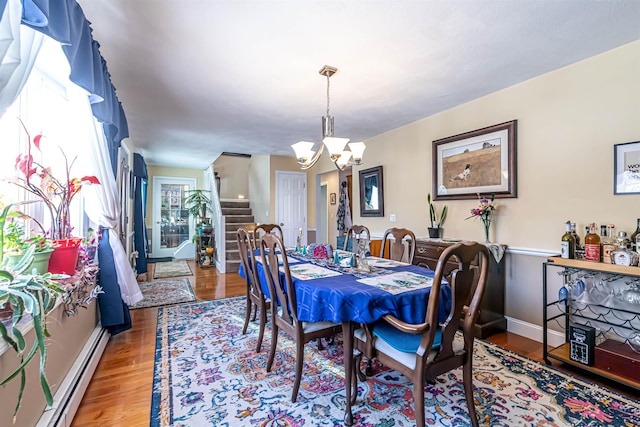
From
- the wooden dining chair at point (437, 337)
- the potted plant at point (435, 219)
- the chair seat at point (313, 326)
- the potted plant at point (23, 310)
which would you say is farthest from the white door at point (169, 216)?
the wooden dining chair at point (437, 337)

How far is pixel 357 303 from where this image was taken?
1.63 meters

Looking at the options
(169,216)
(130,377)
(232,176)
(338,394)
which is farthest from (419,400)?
(232,176)

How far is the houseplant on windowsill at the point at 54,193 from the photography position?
1567mm

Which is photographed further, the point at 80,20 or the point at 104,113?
the point at 104,113

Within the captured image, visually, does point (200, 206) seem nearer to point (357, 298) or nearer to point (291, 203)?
point (291, 203)

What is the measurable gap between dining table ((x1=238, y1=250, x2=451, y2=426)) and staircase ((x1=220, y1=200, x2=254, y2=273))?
4.01m

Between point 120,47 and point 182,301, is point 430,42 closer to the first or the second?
point 120,47

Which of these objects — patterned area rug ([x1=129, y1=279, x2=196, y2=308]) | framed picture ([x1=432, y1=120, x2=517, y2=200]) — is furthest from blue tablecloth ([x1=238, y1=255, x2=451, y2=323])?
patterned area rug ([x1=129, y1=279, x2=196, y2=308])

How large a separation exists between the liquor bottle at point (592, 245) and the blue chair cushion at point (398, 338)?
58.5 inches

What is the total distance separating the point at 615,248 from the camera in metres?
2.13

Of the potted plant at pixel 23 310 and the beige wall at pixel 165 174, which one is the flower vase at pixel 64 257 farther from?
the beige wall at pixel 165 174

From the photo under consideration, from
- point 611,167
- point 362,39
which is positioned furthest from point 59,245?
point 611,167

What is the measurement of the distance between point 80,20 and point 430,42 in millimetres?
2151

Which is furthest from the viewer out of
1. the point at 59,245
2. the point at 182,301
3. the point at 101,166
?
the point at 182,301
